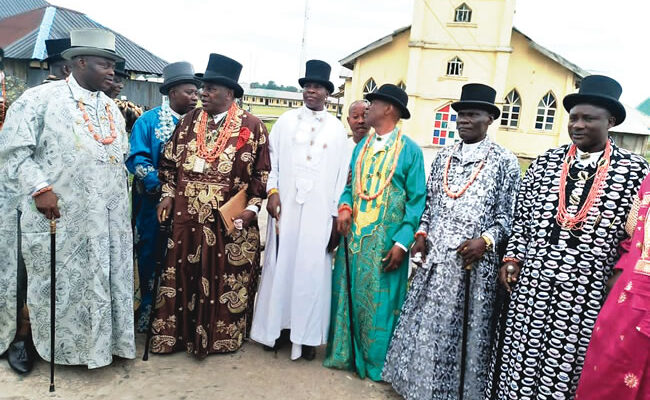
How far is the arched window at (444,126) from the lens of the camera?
79.4ft

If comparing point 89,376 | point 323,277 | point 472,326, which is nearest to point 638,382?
point 472,326

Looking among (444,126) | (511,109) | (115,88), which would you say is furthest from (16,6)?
(115,88)

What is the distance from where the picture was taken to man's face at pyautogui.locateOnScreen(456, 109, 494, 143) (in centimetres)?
314

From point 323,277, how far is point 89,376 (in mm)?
1897

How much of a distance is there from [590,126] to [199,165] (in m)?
A: 2.70

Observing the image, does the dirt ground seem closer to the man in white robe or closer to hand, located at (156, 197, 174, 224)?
the man in white robe

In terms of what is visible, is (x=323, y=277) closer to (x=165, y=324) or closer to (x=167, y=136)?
(x=165, y=324)

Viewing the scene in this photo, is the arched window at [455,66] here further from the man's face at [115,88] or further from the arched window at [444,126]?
the man's face at [115,88]

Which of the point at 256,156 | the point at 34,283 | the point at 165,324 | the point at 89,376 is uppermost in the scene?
the point at 256,156

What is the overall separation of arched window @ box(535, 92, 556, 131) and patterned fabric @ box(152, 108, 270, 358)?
2379 cm

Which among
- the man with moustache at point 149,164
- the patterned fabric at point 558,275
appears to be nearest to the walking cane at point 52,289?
the man with moustache at point 149,164

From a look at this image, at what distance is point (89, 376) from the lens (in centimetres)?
333

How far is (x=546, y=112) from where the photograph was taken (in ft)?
78.3

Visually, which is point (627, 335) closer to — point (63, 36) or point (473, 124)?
point (473, 124)
